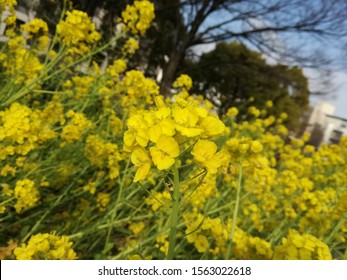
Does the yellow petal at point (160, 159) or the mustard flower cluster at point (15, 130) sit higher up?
the yellow petal at point (160, 159)

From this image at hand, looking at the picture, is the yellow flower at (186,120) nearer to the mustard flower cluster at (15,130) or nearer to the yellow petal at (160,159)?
A: the yellow petal at (160,159)

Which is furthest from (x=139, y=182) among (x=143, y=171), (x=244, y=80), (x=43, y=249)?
(x=244, y=80)

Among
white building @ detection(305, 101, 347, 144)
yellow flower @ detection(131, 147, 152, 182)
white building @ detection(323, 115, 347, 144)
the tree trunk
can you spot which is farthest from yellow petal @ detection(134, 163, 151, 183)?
white building @ detection(323, 115, 347, 144)

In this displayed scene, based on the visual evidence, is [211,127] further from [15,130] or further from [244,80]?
[244,80]

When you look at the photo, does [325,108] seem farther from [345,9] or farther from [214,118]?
[214,118]

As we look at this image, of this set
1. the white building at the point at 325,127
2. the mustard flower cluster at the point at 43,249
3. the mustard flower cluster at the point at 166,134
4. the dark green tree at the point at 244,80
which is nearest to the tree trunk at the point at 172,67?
the dark green tree at the point at 244,80

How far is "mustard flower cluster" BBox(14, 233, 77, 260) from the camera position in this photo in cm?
111

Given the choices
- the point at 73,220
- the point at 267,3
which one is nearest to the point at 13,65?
the point at 73,220

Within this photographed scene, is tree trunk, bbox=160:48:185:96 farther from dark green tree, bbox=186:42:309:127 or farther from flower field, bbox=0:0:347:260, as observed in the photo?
flower field, bbox=0:0:347:260

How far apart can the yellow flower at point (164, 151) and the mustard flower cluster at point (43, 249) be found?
1.76 ft

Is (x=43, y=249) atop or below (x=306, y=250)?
below

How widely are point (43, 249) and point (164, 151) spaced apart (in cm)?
58

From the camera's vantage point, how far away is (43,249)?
3.67 ft

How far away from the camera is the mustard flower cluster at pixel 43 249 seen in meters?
1.11
